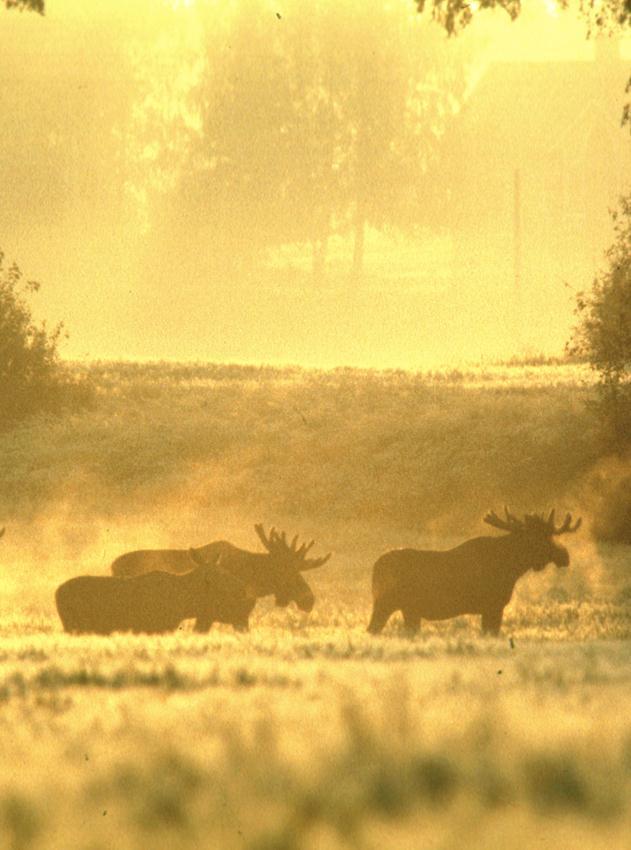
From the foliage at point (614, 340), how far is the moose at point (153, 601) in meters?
15.9

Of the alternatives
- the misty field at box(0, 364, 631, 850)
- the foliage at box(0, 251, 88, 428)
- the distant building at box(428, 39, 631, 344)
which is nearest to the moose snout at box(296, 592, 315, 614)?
the misty field at box(0, 364, 631, 850)

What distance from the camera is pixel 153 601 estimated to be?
52.4 feet

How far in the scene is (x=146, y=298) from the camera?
353 ft

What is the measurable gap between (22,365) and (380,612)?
1048 inches

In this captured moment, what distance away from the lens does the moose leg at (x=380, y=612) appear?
17109mm

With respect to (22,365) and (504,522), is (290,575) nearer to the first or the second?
(504,522)

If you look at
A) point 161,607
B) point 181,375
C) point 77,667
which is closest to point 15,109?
point 181,375

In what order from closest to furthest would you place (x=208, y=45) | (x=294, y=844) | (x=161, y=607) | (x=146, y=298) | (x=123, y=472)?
(x=294, y=844) < (x=161, y=607) < (x=123, y=472) < (x=208, y=45) < (x=146, y=298)

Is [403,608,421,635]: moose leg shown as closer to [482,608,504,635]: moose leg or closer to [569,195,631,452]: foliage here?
[482,608,504,635]: moose leg

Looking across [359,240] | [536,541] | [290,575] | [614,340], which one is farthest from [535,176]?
[290,575]

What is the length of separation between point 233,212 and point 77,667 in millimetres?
90980

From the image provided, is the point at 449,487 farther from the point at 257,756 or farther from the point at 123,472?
the point at 257,756

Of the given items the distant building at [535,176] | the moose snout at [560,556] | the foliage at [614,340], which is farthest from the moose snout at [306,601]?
the distant building at [535,176]

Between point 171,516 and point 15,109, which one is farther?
point 15,109
